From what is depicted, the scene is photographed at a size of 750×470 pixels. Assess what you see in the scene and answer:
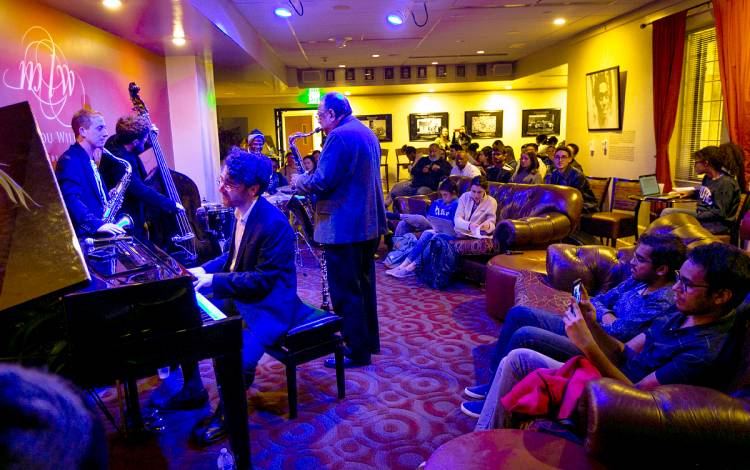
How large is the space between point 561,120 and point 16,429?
16.3 m

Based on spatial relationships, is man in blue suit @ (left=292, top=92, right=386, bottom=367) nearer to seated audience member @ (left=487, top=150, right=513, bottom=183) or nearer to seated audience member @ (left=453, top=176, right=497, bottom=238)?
seated audience member @ (left=453, top=176, right=497, bottom=238)

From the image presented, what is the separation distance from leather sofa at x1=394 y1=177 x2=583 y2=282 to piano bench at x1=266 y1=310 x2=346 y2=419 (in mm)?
2444

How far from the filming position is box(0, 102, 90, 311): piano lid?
1.36 metres

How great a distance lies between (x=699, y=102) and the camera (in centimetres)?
632

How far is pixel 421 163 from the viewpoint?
865 cm

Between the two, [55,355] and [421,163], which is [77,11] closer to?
[55,355]

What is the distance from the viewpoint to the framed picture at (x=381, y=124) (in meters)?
14.8

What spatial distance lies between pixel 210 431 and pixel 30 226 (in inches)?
56.4

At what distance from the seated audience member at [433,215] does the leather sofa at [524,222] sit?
0.40 m

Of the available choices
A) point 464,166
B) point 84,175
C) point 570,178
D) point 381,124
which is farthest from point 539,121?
point 84,175

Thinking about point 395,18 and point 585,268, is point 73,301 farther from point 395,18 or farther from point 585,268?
point 395,18

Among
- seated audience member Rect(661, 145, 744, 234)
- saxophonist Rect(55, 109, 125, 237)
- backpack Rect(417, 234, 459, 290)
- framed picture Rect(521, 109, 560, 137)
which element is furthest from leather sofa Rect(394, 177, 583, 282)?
framed picture Rect(521, 109, 560, 137)

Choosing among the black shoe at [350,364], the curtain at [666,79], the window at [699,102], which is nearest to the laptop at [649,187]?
the curtain at [666,79]

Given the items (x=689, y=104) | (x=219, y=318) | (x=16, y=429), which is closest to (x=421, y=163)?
(x=689, y=104)
